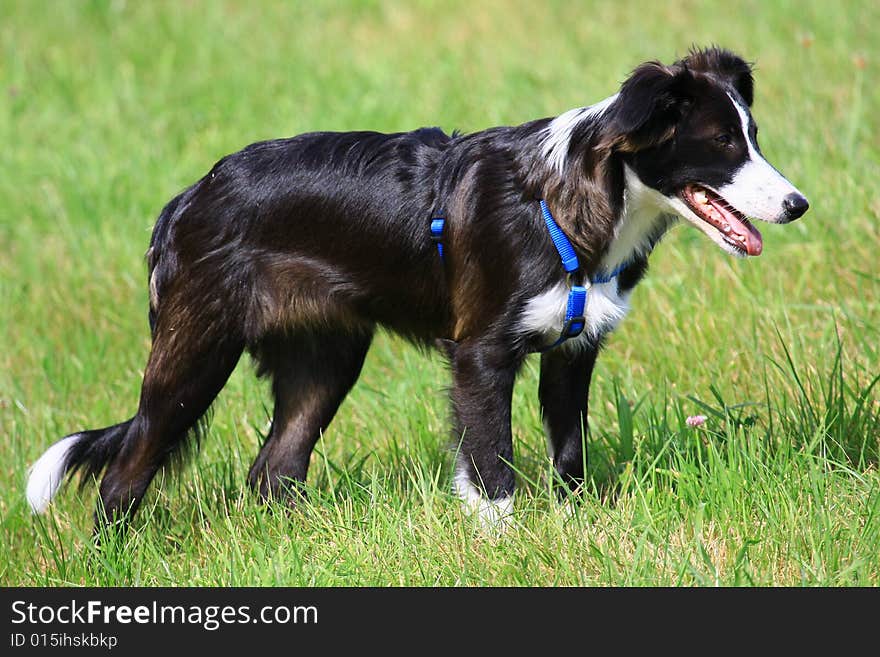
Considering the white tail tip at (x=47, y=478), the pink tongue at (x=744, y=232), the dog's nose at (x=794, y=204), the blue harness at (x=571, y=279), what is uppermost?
the dog's nose at (x=794, y=204)

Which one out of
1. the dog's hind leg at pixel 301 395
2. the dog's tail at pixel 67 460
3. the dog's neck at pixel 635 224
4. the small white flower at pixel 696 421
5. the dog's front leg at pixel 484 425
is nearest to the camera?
the dog's neck at pixel 635 224

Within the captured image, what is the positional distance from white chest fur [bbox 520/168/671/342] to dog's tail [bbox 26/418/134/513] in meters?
1.58

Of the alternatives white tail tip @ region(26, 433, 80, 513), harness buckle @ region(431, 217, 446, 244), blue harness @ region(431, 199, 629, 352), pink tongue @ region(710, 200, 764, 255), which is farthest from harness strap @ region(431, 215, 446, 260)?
white tail tip @ region(26, 433, 80, 513)

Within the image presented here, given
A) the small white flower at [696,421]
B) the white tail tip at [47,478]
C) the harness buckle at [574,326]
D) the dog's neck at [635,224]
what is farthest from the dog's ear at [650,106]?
the white tail tip at [47,478]

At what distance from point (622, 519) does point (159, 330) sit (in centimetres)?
169

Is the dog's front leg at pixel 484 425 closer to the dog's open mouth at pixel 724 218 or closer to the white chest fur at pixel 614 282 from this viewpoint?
the white chest fur at pixel 614 282

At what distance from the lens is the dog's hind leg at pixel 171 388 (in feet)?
13.9

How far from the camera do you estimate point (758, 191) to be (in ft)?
11.9

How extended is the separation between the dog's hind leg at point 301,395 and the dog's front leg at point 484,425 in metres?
0.69

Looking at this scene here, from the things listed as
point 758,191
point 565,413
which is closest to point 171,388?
point 565,413

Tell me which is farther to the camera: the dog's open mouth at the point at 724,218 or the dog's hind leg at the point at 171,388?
the dog's hind leg at the point at 171,388

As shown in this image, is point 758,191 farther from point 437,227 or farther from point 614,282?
point 437,227

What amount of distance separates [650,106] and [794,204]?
493mm

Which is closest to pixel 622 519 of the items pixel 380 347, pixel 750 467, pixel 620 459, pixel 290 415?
pixel 750 467
